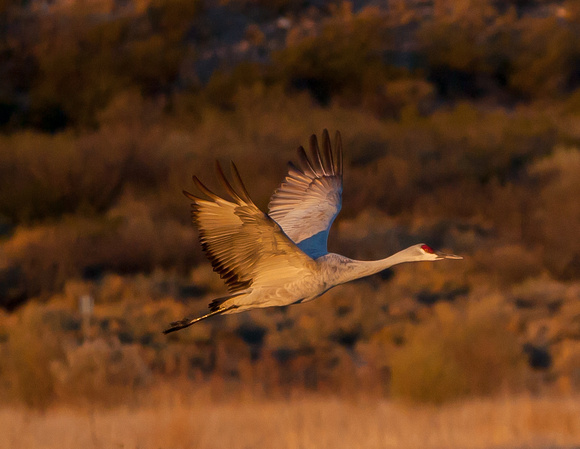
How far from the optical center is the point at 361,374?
14695mm

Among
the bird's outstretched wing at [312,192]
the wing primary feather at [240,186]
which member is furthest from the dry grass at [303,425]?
the wing primary feather at [240,186]

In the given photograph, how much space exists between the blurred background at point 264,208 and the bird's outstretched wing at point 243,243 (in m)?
2.78

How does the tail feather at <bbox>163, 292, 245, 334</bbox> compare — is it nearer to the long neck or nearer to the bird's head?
the long neck

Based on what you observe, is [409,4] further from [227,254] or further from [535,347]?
[227,254]

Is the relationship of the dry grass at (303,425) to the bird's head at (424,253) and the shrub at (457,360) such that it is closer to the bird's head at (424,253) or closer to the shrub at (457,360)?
the shrub at (457,360)

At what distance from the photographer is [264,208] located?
22.0 metres

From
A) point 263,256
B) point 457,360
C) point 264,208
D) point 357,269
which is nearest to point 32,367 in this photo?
point 457,360

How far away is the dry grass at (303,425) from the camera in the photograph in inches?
402

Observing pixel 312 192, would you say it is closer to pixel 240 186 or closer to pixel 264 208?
pixel 240 186

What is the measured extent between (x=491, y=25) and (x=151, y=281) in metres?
31.2

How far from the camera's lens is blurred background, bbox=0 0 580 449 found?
12.6 meters

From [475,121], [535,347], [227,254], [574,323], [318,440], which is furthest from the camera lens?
[475,121]

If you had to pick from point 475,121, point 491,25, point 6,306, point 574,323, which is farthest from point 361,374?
point 491,25

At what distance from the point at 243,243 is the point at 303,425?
469cm
